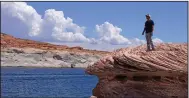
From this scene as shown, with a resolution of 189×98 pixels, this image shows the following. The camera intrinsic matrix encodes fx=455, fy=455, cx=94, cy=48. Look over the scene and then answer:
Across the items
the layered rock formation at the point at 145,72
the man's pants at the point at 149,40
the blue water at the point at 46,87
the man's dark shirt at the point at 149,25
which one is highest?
the man's dark shirt at the point at 149,25

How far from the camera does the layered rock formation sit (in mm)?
17188

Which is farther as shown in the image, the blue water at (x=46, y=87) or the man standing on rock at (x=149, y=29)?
the blue water at (x=46, y=87)

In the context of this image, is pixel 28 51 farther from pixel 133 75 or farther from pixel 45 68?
pixel 133 75

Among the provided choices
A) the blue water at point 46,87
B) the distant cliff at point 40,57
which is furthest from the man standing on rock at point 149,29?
the distant cliff at point 40,57

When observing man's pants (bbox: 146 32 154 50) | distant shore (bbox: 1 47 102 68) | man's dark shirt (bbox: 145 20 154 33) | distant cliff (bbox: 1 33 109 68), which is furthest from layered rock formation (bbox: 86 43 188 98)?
distant shore (bbox: 1 47 102 68)

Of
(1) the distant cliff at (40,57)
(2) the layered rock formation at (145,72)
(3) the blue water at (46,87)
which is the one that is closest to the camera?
(2) the layered rock formation at (145,72)

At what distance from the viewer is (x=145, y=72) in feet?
57.5

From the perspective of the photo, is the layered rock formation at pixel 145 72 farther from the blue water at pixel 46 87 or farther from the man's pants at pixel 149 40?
the blue water at pixel 46 87

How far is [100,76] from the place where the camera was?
19219 mm

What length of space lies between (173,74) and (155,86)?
883 mm

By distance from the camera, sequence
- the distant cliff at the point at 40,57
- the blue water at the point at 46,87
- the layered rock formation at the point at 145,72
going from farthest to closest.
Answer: the distant cliff at the point at 40,57 < the blue water at the point at 46,87 < the layered rock formation at the point at 145,72

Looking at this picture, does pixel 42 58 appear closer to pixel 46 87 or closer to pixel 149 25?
pixel 46 87

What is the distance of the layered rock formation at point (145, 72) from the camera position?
677 inches

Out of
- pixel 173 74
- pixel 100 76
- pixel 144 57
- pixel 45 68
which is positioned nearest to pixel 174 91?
pixel 173 74
